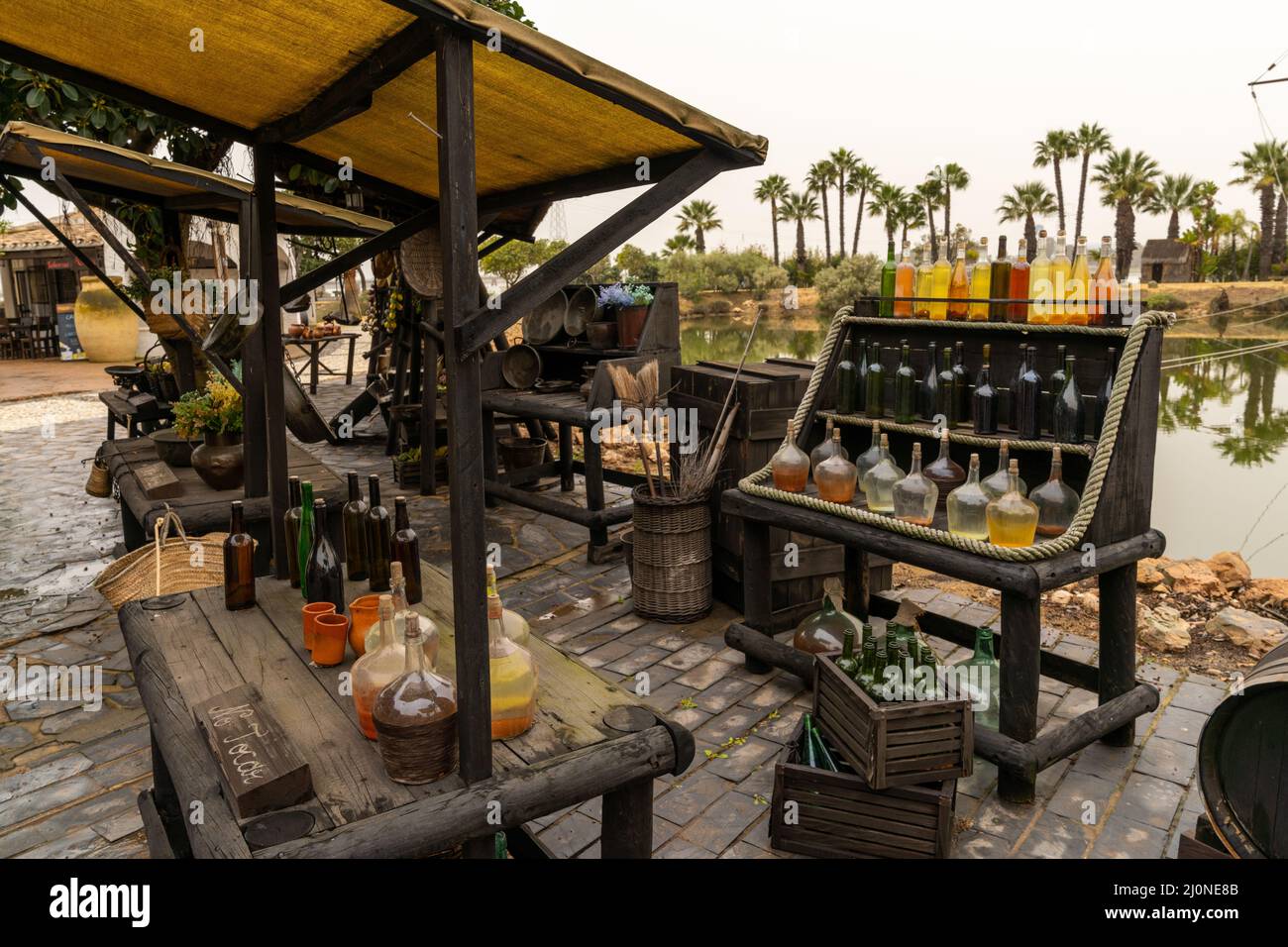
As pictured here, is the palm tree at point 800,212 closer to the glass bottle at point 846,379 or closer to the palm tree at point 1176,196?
the palm tree at point 1176,196

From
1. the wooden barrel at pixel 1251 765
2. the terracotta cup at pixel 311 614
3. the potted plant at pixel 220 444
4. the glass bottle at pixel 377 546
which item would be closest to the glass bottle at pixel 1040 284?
the wooden barrel at pixel 1251 765

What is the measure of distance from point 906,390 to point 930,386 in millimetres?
111

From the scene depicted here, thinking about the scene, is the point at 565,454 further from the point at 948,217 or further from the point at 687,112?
the point at 948,217

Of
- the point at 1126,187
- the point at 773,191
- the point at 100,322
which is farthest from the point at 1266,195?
the point at 100,322

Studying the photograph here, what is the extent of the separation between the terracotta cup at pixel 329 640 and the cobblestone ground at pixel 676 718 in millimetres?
1109

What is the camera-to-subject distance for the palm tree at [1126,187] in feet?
145

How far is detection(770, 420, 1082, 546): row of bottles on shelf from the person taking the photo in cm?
344

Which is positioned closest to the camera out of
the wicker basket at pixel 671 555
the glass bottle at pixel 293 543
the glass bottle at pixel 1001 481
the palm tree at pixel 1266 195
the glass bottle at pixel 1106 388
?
the glass bottle at pixel 293 543

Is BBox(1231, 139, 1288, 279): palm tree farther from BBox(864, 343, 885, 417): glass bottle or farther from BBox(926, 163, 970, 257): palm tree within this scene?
BBox(864, 343, 885, 417): glass bottle

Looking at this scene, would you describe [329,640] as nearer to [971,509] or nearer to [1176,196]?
[971,509]

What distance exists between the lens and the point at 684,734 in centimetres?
248

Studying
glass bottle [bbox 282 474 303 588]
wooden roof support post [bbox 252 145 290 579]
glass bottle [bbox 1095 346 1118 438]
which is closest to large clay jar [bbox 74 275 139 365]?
wooden roof support post [bbox 252 145 290 579]
